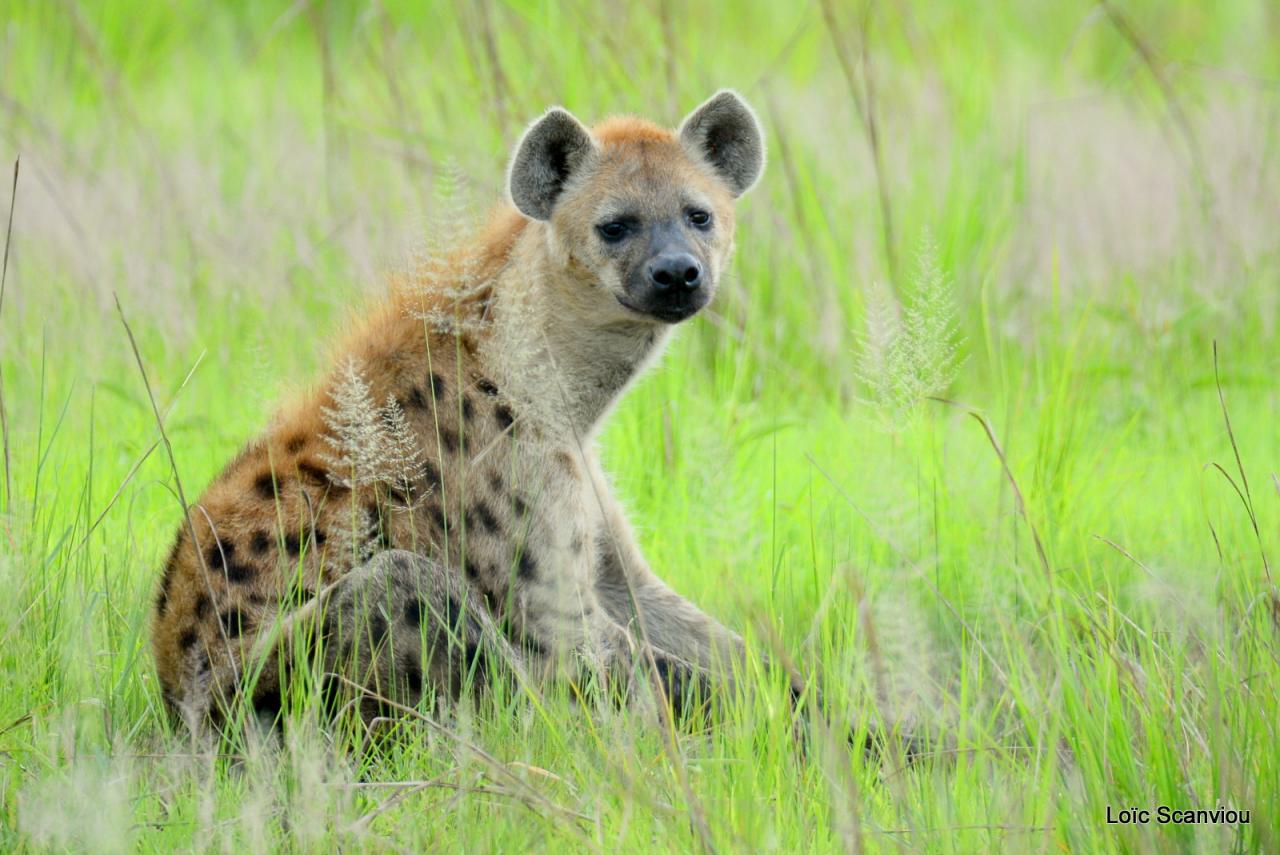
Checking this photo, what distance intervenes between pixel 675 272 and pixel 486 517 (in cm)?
75

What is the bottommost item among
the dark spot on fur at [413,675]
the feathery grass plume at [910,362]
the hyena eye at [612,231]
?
the dark spot on fur at [413,675]

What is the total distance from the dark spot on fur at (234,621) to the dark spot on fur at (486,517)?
0.60 metres

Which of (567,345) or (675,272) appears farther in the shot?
(567,345)

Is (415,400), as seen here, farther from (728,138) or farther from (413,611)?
(728,138)

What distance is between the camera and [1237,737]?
2.56m

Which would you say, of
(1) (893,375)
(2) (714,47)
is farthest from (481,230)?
(2) (714,47)

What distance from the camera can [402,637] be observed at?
10.3 ft

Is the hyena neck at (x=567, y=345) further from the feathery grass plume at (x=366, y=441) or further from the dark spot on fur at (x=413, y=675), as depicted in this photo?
the dark spot on fur at (x=413, y=675)

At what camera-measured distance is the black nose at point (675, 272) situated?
3.68m

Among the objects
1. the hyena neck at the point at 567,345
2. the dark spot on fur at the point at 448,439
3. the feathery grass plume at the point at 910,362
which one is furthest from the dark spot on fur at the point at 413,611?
the feathery grass plume at the point at 910,362

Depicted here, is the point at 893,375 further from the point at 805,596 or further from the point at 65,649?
the point at 65,649

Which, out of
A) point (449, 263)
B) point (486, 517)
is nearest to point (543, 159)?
point (449, 263)

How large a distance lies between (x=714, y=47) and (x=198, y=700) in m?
5.99

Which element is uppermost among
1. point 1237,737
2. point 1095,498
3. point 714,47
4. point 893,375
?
point 714,47
